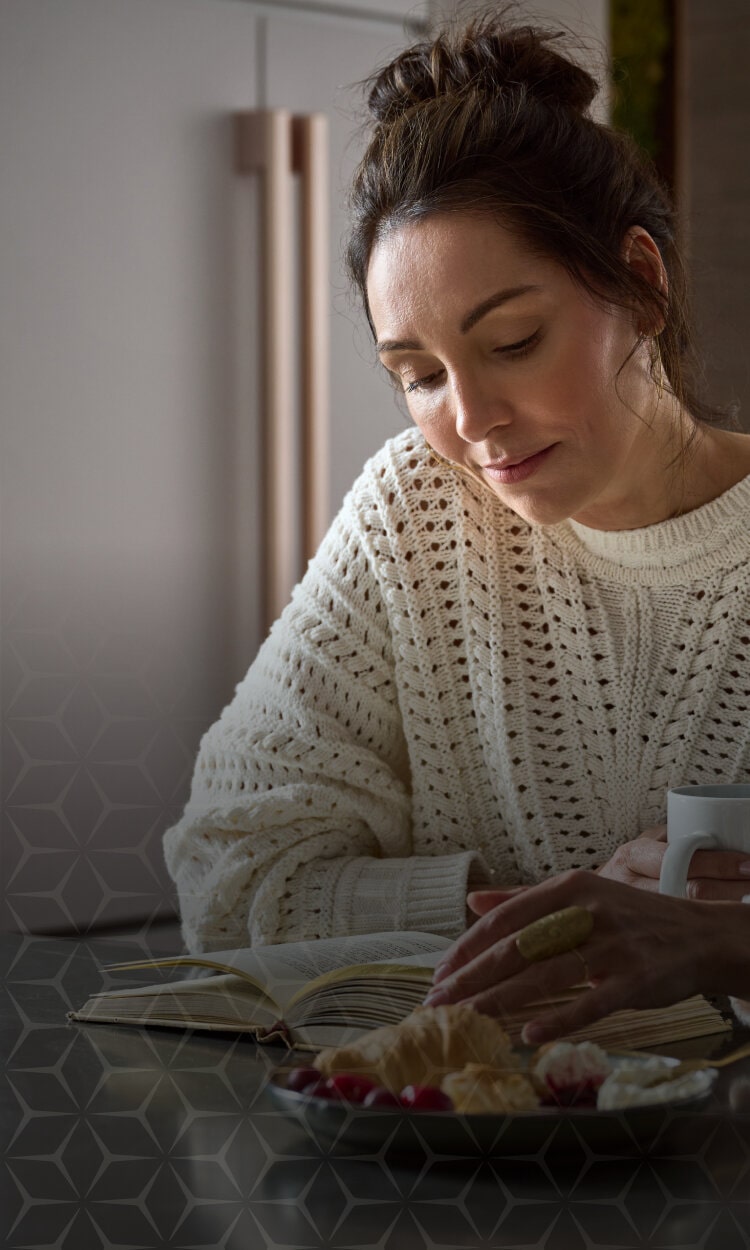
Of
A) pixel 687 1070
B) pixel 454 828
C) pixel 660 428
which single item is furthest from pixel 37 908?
pixel 687 1070

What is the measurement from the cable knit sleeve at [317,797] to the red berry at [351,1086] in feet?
1.39

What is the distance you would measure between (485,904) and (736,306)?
2221 mm

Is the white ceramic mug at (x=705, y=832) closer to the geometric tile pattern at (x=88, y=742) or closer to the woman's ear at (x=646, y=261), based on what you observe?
the woman's ear at (x=646, y=261)

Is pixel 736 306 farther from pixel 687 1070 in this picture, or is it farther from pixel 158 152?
pixel 687 1070

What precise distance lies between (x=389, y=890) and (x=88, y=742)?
1097 millimetres

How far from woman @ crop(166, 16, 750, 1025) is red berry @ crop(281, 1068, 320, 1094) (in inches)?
16.2

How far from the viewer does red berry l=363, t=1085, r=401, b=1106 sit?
0.49 meters

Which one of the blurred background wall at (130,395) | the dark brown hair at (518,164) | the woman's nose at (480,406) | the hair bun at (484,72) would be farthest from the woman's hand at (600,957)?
the blurred background wall at (130,395)

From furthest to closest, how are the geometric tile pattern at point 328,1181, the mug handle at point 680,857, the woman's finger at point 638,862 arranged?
the woman's finger at point 638,862, the mug handle at point 680,857, the geometric tile pattern at point 328,1181

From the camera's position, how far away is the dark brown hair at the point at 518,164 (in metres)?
0.97

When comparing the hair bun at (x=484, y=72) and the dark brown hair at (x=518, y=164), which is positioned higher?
the hair bun at (x=484, y=72)

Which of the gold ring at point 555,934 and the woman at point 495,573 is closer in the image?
the gold ring at point 555,934

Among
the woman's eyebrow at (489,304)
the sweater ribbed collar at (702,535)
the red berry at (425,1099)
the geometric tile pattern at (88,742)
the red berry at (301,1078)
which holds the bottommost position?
the geometric tile pattern at (88,742)

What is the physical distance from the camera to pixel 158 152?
6.64 feet
